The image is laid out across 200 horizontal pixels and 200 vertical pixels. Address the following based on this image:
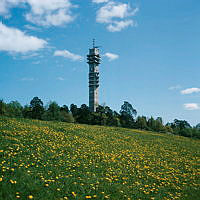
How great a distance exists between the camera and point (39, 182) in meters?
6.84

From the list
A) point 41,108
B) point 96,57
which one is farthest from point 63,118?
point 96,57

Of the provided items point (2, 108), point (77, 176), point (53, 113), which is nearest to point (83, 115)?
point (53, 113)

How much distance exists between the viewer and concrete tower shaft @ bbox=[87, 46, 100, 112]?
9675 centimetres

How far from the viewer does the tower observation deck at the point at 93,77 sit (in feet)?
317

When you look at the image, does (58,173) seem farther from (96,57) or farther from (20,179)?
(96,57)

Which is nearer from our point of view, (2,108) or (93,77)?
(2,108)

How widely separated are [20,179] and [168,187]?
231 inches

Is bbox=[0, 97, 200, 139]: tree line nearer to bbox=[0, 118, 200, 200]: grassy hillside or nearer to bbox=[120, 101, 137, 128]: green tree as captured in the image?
bbox=[120, 101, 137, 128]: green tree

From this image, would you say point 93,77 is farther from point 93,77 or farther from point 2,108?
point 2,108

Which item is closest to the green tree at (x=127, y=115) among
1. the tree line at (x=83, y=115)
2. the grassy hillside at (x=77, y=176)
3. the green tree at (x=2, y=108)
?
the tree line at (x=83, y=115)

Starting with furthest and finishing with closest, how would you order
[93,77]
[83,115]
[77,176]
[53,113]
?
[93,77]
[83,115]
[53,113]
[77,176]

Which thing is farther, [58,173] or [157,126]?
[157,126]

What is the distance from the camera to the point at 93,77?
100812mm

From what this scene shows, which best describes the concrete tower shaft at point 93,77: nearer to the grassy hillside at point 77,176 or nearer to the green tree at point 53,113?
the green tree at point 53,113
